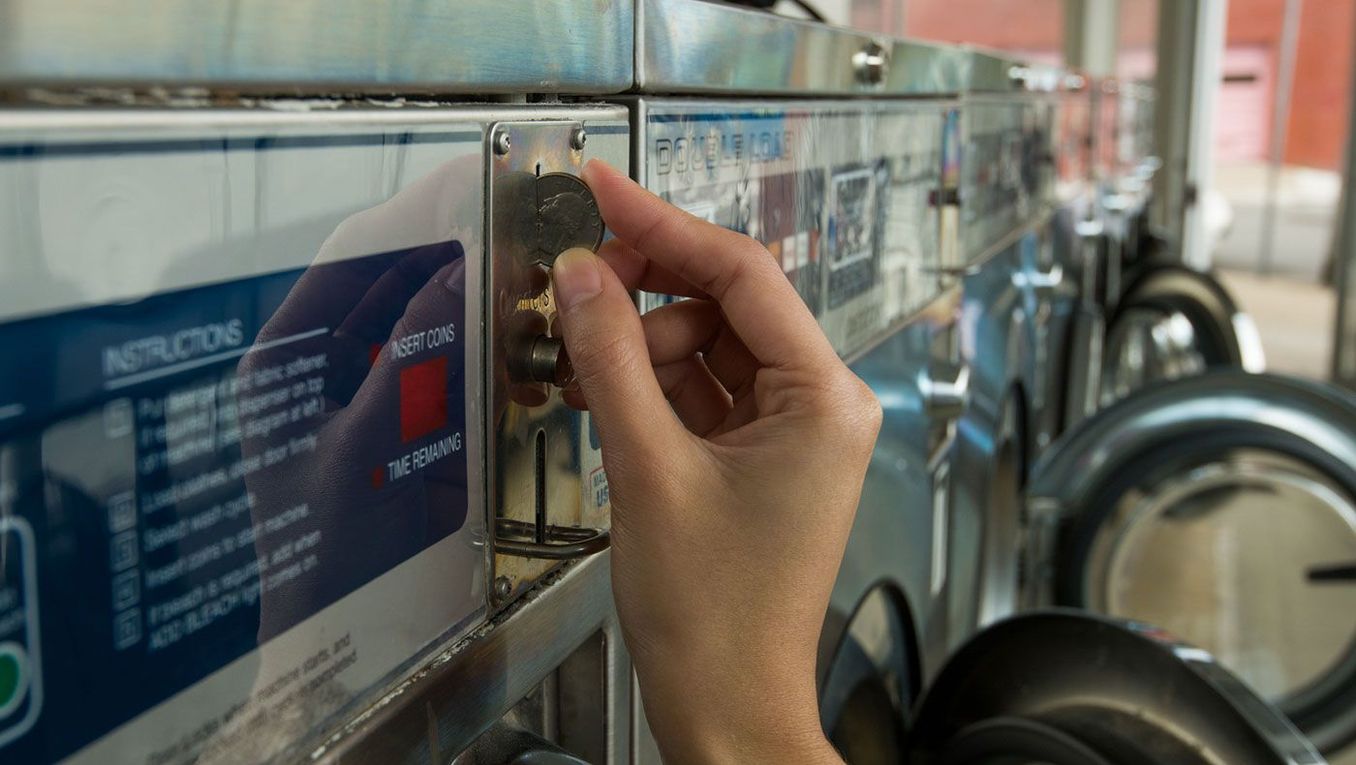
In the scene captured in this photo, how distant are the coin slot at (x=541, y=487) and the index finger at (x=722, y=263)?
0.30 ft

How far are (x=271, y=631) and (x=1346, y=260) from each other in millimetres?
4928

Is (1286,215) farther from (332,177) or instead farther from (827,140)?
(332,177)

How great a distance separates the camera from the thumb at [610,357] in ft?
1.47

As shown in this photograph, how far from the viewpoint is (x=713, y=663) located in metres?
0.50

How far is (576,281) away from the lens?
18.0 inches

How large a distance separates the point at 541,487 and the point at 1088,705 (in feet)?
2.52

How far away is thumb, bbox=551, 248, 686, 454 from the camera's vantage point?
45cm

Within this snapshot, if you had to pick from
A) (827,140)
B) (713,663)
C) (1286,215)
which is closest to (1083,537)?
(827,140)

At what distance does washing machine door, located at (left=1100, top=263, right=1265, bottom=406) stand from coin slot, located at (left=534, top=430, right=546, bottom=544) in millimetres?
3007

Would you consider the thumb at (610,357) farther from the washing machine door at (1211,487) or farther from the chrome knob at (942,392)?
the washing machine door at (1211,487)

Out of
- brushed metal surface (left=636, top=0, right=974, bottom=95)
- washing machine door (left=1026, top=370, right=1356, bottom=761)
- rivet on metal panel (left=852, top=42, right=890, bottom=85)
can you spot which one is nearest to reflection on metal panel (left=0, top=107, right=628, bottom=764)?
brushed metal surface (left=636, top=0, right=974, bottom=95)

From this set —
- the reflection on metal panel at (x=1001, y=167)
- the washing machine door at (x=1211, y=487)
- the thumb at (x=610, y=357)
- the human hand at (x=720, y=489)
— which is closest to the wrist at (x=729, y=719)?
the human hand at (x=720, y=489)

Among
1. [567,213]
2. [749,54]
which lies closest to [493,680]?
[567,213]

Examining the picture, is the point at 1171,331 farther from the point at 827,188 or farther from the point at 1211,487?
the point at 827,188
